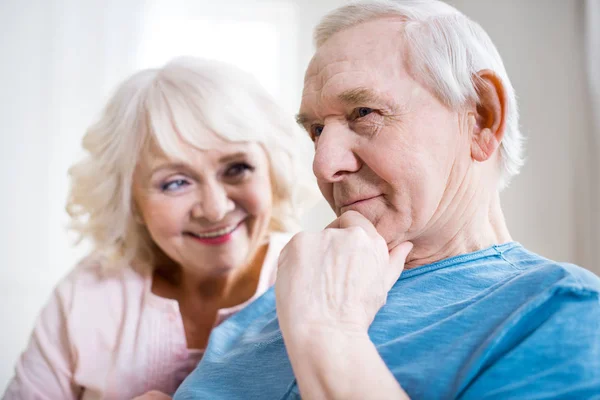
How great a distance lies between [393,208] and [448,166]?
0.12 m

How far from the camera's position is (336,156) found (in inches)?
38.9

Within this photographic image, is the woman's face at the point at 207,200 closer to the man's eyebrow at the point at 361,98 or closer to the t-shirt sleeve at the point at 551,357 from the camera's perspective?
the man's eyebrow at the point at 361,98

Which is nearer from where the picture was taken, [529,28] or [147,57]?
[529,28]

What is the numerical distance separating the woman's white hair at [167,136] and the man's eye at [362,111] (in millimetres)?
591

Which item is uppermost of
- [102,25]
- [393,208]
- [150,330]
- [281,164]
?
[102,25]

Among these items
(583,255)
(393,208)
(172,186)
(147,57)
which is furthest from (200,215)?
(147,57)

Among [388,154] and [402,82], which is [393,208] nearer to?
[388,154]

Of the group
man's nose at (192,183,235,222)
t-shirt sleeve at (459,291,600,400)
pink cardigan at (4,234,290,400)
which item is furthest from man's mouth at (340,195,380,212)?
pink cardigan at (4,234,290,400)

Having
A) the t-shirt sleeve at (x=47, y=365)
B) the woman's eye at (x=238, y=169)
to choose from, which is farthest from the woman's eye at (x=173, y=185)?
the t-shirt sleeve at (x=47, y=365)

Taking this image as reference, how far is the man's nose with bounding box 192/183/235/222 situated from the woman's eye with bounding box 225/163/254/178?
0.05 metres

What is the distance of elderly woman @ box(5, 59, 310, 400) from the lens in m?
1.53

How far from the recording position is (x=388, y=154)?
0.95 meters

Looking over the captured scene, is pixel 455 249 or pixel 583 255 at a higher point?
pixel 455 249

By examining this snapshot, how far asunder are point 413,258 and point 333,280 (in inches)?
11.2
